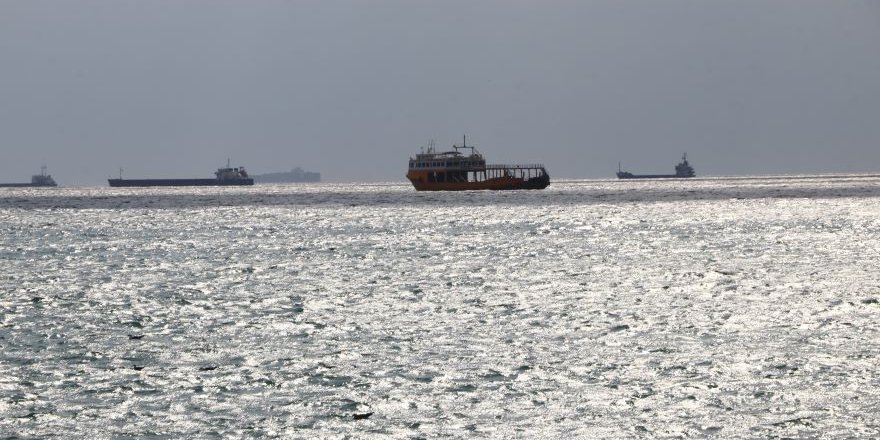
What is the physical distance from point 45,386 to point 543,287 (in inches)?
826

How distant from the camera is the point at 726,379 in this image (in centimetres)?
2055

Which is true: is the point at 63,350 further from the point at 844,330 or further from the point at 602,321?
the point at 844,330

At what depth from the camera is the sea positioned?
17.7 meters

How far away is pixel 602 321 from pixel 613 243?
117 ft

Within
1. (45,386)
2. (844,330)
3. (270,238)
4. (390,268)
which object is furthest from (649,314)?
(270,238)

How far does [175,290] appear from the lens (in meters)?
38.8

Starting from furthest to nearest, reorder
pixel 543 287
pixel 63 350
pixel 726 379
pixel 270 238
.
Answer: pixel 270 238 → pixel 543 287 → pixel 63 350 → pixel 726 379

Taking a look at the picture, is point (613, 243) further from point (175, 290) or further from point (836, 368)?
point (836, 368)

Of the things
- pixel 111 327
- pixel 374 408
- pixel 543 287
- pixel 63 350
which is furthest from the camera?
pixel 543 287

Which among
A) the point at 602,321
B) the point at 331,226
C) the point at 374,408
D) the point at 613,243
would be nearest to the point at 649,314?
the point at 602,321

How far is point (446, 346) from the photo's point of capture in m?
25.1

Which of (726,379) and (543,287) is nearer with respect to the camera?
(726,379)

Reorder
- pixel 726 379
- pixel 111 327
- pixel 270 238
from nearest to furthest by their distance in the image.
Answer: pixel 726 379
pixel 111 327
pixel 270 238

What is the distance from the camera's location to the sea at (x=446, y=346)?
1770 cm
